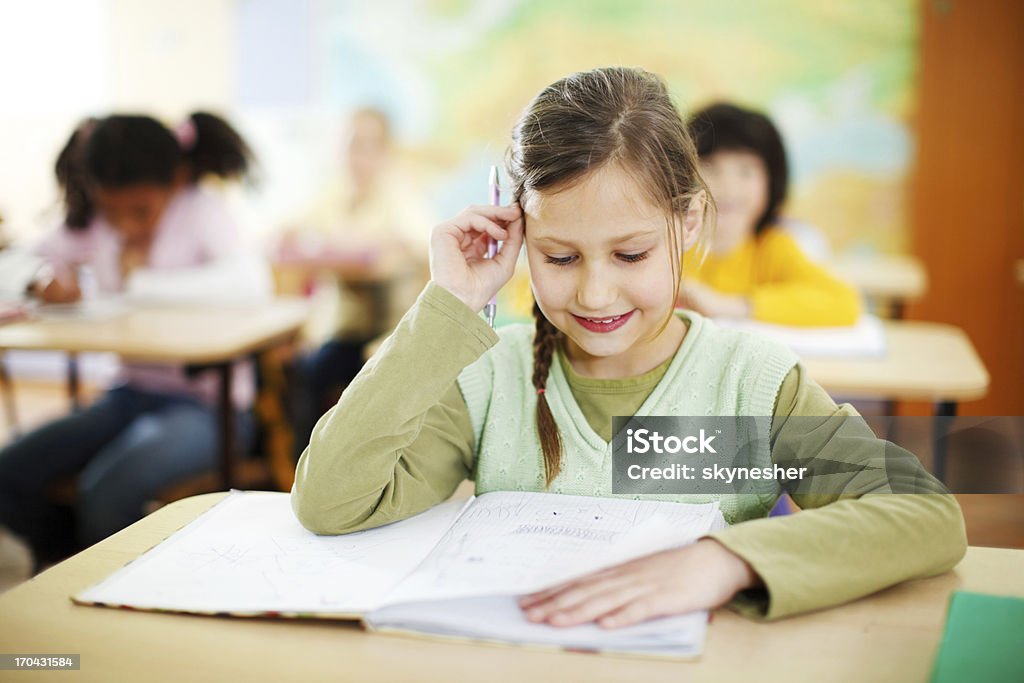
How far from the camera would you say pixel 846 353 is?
194cm

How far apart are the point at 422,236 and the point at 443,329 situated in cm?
340

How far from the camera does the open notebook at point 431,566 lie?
0.72 meters

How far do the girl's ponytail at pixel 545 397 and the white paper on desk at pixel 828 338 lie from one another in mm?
819

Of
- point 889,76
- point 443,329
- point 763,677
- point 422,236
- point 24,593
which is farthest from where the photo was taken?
point 422,236

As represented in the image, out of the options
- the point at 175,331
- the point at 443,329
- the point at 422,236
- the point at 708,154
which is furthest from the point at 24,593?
the point at 422,236

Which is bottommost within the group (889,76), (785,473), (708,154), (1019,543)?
(1019,543)

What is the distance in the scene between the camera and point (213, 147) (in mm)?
2455

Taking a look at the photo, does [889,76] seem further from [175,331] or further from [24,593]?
[24,593]

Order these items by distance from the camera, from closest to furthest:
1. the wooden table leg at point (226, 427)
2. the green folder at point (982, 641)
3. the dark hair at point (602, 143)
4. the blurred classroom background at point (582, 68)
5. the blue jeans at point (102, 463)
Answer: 1. the green folder at point (982, 641)
2. the dark hair at point (602, 143)
3. the blue jeans at point (102, 463)
4. the wooden table leg at point (226, 427)
5. the blurred classroom background at point (582, 68)

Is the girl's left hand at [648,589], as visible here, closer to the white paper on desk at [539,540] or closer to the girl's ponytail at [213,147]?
the white paper on desk at [539,540]

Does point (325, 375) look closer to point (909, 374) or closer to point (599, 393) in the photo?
point (909, 374)

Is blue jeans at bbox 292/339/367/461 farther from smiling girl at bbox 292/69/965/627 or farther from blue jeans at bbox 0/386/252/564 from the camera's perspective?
smiling girl at bbox 292/69/965/627

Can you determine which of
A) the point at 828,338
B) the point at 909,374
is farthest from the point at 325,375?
the point at 909,374

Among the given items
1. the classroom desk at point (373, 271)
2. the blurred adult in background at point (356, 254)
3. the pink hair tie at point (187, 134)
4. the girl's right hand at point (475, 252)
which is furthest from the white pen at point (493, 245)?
the classroom desk at point (373, 271)
